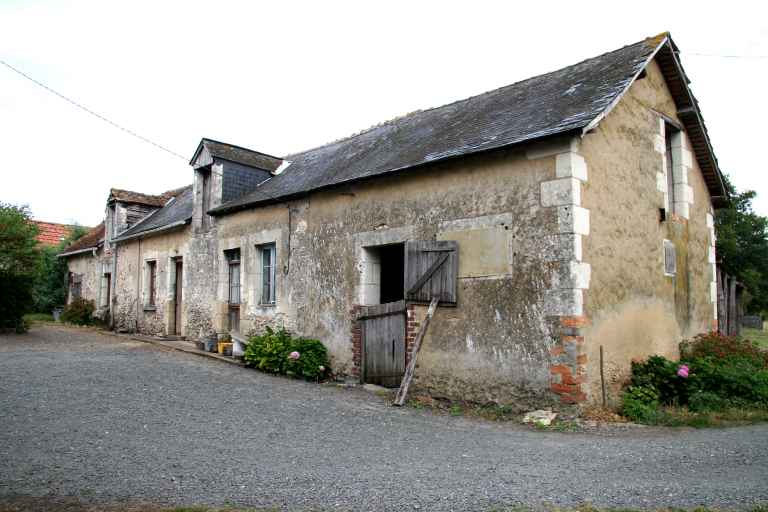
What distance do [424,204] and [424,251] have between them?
0.76 metres

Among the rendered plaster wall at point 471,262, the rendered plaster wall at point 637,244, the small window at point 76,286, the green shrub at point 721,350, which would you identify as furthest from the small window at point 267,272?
the small window at point 76,286

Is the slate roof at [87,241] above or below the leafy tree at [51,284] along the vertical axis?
above

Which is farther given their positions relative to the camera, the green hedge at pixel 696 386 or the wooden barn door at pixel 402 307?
the wooden barn door at pixel 402 307

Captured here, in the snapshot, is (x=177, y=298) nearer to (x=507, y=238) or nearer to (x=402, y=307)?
(x=402, y=307)

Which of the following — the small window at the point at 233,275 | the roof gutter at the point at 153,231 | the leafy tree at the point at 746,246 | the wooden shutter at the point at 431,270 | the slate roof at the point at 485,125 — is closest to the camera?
the slate roof at the point at 485,125

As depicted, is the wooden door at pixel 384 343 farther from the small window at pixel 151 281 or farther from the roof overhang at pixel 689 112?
the small window at pixel 151 281

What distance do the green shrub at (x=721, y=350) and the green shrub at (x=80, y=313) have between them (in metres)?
17.5

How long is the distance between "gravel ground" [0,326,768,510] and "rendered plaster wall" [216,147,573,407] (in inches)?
34.5

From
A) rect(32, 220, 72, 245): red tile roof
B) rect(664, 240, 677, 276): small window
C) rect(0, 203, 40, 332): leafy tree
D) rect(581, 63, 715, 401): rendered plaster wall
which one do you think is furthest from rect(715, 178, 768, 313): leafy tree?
rect(32, 220, 72, 245): red tile roof

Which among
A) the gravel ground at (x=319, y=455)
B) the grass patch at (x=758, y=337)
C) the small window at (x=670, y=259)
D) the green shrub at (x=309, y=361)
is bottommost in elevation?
the grass patch at (x=758, y=337)

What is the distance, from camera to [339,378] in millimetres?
10078

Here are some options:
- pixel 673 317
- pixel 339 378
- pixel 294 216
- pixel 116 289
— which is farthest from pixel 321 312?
pixel 116 289

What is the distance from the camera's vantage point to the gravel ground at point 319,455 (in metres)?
4.12

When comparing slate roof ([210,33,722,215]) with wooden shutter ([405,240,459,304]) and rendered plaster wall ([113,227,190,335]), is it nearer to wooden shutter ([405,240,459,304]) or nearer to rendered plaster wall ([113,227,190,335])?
wooden shutter ([405,240,459,304])
